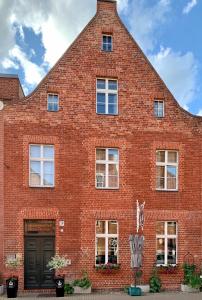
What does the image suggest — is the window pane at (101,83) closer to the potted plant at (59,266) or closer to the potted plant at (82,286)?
the potted plant at (59,266)

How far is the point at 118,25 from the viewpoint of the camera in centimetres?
1955

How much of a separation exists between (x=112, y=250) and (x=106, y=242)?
1.47 feet

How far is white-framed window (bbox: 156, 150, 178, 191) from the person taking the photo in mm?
19281

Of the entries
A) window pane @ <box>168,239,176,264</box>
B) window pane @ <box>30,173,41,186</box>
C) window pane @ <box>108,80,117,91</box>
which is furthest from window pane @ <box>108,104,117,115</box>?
window pane @ <box>168,239,176,264</box>

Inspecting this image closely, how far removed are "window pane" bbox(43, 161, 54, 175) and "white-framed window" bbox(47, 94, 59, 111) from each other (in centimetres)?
237

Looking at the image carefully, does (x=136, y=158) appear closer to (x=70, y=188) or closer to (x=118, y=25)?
(x=70, y=188)

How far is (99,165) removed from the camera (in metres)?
18.9

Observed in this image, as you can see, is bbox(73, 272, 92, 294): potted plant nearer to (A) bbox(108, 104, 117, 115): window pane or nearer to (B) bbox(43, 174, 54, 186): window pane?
(B) bbox(43, 174, 54, 186): window pane

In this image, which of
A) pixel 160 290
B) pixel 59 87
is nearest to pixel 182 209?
pixel 160 290

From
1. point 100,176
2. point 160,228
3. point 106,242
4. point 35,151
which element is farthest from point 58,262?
point 160,228

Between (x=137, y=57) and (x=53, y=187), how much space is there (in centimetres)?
710

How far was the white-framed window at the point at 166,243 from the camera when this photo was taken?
61.9 ft

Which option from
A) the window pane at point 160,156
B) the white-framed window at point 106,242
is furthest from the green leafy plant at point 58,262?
the window pane at point 160,156

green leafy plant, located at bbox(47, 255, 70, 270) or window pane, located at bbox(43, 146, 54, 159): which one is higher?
window pane, located at bbox(43, 146, 54, 159)
